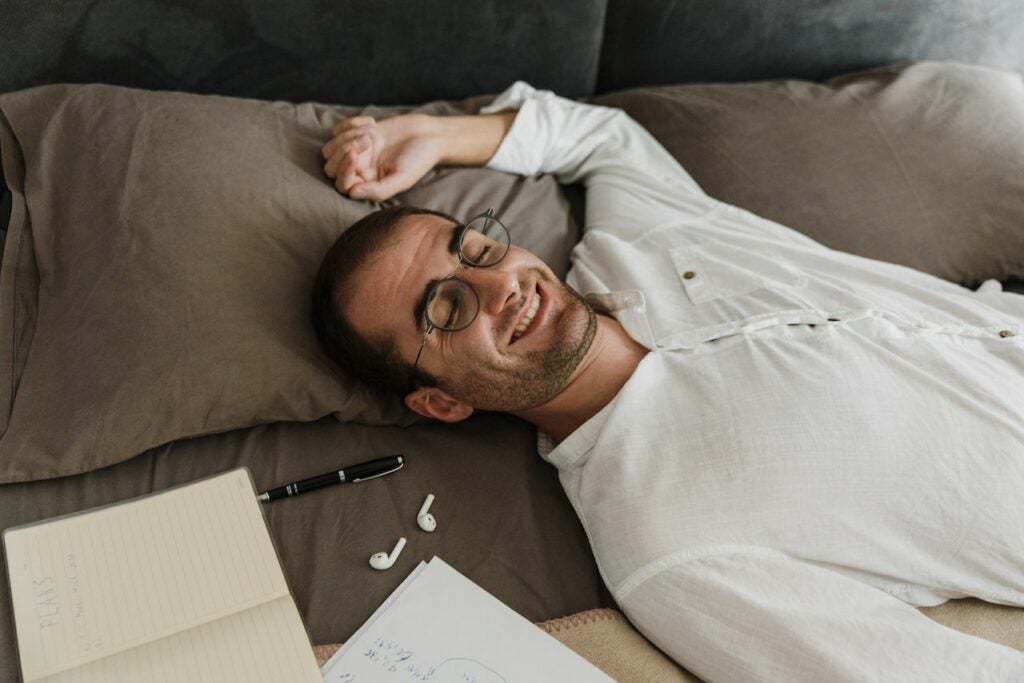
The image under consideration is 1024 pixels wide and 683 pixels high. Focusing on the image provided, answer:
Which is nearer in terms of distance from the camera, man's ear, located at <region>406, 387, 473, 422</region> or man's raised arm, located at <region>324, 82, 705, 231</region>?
man's ear, located at <region>406, 387, 473, 422</region>

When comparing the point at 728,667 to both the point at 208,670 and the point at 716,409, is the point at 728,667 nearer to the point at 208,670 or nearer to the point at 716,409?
the point at 716,409

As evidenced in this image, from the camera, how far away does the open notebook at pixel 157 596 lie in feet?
3.44

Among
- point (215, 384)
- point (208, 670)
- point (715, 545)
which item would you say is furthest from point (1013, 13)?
point (208, 670)

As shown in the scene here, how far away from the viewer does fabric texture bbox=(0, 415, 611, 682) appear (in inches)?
47.4

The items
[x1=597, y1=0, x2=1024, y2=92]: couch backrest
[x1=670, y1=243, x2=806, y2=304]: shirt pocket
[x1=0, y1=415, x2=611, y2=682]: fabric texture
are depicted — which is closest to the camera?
[x1=0, y1=415, x2=611, y2=682]: fabric texture

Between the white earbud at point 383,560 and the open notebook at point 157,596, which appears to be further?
the white earbud at point 383,560

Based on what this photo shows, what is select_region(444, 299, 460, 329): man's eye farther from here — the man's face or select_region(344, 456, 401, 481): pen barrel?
select_region(344, 456, 401, 481): pen barrel

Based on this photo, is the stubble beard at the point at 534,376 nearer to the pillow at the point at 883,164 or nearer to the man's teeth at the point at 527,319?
the man's teeth at the point at 527,319

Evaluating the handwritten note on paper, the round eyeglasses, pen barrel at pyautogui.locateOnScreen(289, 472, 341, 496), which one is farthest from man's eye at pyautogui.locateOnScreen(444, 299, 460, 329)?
the handwritten note on paper

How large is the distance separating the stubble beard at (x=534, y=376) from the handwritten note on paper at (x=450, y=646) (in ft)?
1.07

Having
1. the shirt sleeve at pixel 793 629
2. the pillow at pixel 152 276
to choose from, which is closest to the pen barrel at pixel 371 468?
the pillow at pixel 152 276

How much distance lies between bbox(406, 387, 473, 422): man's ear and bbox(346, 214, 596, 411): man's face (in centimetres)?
3

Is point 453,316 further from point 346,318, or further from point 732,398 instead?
point 732,398

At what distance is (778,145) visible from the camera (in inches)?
67.1
